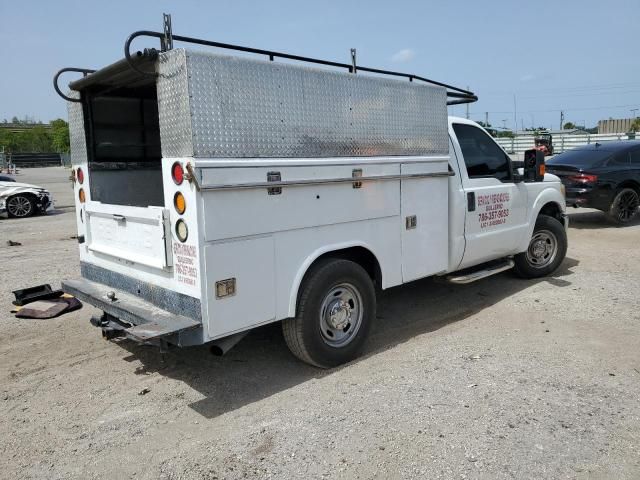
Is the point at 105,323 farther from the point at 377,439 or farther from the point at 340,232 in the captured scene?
the point at 377,439

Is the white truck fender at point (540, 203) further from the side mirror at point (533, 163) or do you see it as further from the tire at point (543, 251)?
the side mirror at point (533, 163)

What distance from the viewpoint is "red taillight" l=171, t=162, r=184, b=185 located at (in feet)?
11.8

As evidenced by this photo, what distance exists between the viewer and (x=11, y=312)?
6133mm

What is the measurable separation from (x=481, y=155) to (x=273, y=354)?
3.19 m

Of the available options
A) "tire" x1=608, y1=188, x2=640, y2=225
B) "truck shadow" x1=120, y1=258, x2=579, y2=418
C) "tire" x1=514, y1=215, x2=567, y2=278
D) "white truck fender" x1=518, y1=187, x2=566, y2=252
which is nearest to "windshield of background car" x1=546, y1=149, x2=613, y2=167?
"tire" x1=608, y1=188, x2=640, y2=225

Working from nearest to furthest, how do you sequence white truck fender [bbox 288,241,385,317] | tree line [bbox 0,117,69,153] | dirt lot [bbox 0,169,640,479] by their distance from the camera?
1. dirt lot [bbox 0,169,640,479]
2. white truck fender [bbox 288,241,385,317]
3. tree line [bbox 0,117,69,153]

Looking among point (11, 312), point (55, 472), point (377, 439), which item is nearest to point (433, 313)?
point (377, 439)

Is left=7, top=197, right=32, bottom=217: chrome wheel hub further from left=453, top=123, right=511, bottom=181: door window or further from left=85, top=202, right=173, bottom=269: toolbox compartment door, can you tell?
left=453, top=123, right=511, bottom=181: door window

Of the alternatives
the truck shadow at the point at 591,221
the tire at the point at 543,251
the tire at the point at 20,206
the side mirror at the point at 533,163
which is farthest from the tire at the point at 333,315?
the tire at the point at 20,206

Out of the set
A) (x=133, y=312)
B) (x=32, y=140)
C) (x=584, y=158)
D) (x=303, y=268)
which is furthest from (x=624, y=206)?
(x=32, y=140)

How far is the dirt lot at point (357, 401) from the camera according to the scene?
3238 millimetres

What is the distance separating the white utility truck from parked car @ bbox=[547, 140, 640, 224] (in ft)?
21.1

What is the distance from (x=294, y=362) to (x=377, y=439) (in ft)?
4.74

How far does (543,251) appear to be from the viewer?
7.26m
